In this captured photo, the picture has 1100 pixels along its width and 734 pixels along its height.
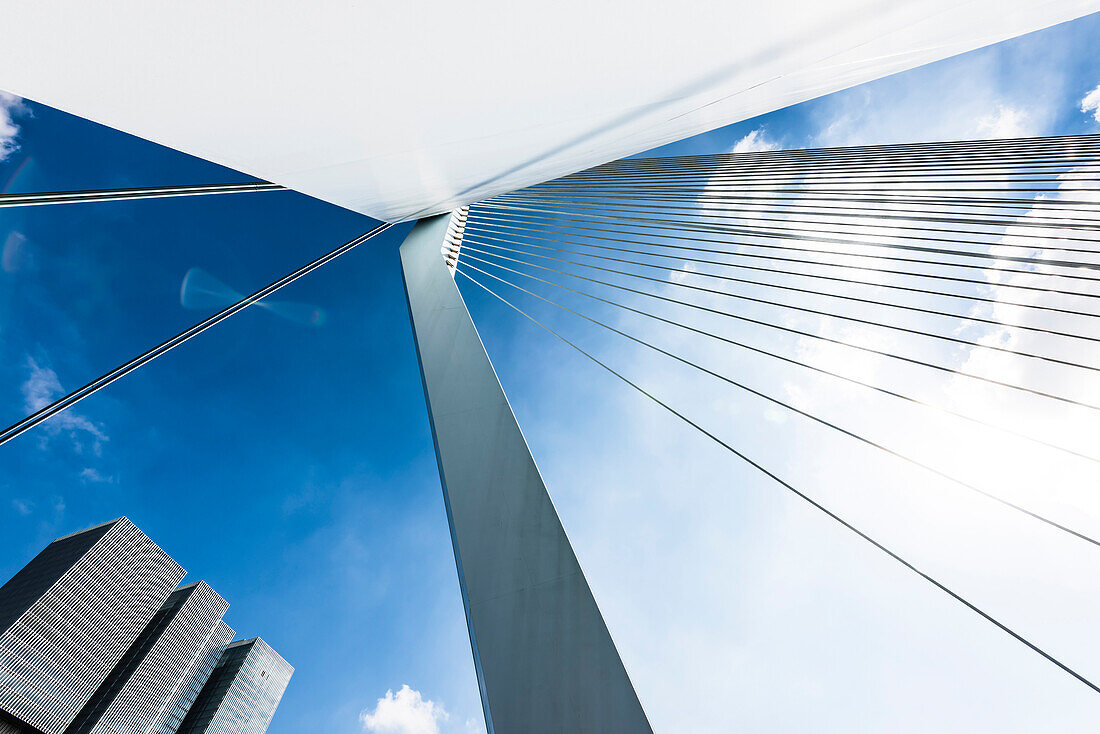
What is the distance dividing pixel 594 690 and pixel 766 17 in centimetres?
283

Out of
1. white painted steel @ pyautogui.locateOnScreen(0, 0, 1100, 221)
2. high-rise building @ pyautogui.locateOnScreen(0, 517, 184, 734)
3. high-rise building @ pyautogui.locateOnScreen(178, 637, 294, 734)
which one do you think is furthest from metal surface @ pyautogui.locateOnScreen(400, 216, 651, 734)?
high-rise building @ pyautogui.locateOnScreen(178, 637, 294, 734)

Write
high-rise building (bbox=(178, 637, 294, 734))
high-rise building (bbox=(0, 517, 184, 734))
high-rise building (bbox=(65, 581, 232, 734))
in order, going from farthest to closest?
high-rise building (bbox=(178, 637, 294, 734)) < high-rise building (bbox=(65, 581, 232, 734)) < high-rise building (bbox=(0, 517, 184, 734))

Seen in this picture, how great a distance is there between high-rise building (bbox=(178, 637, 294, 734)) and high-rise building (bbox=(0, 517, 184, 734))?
9783 mm

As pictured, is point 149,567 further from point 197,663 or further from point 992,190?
point 992,190

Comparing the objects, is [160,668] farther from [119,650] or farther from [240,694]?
[240,694]

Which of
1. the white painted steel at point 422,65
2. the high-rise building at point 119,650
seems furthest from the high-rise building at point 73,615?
the white painted steel at point 422,65

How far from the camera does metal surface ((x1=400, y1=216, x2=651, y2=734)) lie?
6.84 feet

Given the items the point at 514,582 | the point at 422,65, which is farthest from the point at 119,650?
the point at 422,65

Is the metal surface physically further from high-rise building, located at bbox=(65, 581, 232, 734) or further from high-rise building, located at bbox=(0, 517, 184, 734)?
high-rise building, located at bbox=(65, 581, 232, 734)

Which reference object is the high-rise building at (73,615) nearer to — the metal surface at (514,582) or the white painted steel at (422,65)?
the metal surface at (514,582)

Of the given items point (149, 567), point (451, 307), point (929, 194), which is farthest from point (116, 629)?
point (929, 194)

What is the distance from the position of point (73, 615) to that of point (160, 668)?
29.2ft

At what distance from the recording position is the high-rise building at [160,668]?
4378 centimetres

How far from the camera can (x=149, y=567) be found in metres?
53.0
